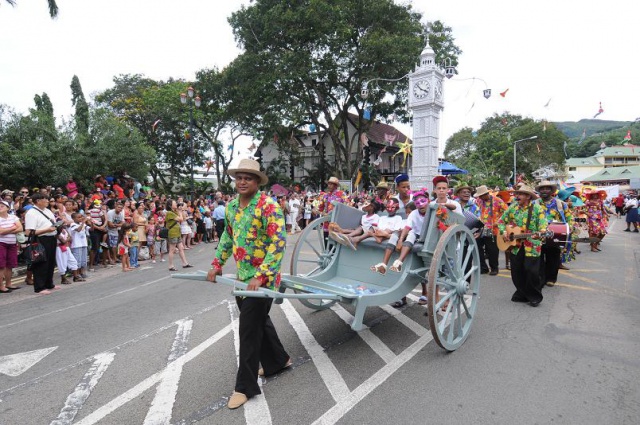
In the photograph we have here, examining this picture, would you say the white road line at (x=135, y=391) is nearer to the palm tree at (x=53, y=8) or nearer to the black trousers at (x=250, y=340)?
the black trousers at (x=250, y=340)

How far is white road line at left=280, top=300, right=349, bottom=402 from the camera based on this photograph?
3396 millimetres

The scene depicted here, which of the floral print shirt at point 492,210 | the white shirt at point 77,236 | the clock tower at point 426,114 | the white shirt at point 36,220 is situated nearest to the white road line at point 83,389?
the white shirt at point 36,220

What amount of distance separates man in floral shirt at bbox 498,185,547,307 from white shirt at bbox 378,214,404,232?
1.99 m

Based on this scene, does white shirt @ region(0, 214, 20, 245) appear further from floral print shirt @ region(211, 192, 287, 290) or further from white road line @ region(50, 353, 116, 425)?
floral print shirt @ region(211, 192, 287, 290)

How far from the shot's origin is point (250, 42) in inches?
1011

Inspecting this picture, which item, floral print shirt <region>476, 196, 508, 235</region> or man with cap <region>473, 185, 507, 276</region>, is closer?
man with cap <region>473, 185, 507, 276</region>

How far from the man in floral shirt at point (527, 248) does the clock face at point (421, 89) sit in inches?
633

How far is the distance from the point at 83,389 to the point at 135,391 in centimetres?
51

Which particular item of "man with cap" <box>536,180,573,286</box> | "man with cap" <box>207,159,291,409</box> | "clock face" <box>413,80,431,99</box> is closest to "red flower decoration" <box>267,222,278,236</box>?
"man with cap" <box>207,159,291,409</box>

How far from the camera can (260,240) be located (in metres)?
3.33

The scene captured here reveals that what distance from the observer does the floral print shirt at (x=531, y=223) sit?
5883 mm

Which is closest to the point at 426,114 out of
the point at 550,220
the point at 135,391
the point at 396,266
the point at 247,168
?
the point at 550,220

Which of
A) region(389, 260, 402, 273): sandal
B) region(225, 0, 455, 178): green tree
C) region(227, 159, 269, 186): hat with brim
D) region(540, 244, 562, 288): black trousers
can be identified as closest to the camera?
region(227, 159, 269, 186): hat with brim

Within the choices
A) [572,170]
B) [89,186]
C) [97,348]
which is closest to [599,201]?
[97,348]
